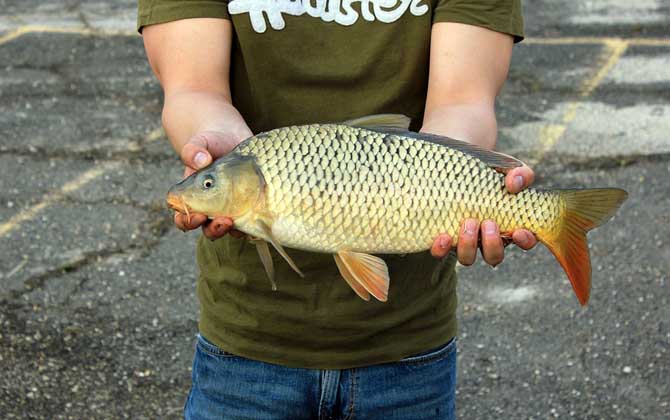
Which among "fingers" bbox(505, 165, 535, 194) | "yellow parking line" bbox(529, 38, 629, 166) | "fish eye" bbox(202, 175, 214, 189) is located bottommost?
"yellow parking line" bbox(529, 38, 629, 166)

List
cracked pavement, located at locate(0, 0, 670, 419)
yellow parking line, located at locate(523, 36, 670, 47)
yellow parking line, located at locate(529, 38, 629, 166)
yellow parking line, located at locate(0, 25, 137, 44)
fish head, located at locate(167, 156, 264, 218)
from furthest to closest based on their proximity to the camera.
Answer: yellow parking line, located at locate(0, 25, 137, 44), yellow parking line, located at locate(523, 36, 670, 47), yellow parking line, located at locate(529, 38, 629, 166), cracked pavement, located at locate(0, 0, 670, 419), fish head, located at locate(167, 156, 264, 218)

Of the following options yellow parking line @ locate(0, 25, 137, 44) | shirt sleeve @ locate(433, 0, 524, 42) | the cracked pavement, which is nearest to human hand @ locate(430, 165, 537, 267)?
shirt sleeve @ locate(433, 0, 524, 42)

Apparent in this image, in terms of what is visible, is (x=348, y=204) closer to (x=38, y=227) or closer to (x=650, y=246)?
(x=650, y=246)

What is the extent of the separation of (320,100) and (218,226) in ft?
1.20

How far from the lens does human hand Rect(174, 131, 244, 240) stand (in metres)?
1.84

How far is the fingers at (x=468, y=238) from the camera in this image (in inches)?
73.2

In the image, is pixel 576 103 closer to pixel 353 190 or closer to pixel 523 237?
pixel 523 237

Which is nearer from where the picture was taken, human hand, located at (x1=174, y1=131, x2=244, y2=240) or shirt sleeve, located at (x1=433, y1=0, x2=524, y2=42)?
human hand, located at (x1=174, y1=131, x2=244, y2=240)

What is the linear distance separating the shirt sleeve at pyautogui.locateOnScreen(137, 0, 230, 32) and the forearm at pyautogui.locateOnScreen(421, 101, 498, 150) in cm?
47

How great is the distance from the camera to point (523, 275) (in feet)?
15.0

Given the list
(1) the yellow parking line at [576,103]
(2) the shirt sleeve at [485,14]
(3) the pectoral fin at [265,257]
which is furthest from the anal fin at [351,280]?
(1) the yellow parking line at [576,103]

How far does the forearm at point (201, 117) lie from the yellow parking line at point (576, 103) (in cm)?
384

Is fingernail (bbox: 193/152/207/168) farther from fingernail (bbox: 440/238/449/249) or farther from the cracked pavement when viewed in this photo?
the cracked pavement

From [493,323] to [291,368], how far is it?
2.29 metres
